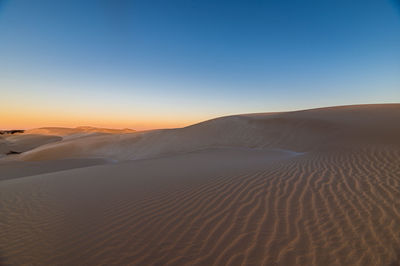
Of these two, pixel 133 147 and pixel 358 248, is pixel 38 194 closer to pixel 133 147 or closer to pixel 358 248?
pixel 358 248

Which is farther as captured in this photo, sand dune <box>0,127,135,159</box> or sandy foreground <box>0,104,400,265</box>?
sand dune <box>0,127,135,159</box>

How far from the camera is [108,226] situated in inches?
130

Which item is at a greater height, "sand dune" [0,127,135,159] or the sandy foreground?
"sand dune" [0,127,135,159]

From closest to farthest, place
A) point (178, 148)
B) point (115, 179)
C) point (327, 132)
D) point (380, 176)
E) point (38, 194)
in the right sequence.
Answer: point (380, 176), point (38, 194), point (115, 179), point (327, 132), point (178, 148)

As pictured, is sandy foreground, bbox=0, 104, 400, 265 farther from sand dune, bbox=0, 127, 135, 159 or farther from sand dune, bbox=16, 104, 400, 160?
sand dune, bbox=0, 127, 135, 159

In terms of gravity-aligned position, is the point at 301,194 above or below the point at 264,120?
below

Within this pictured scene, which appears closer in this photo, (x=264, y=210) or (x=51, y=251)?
(x=51, y=251)

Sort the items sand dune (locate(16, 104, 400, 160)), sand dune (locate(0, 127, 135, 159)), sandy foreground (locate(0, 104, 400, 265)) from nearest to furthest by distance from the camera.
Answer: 1. sandy foreground (locate(0, 104, 400, 265))
2. sand dune (locate(16, 104, 400, 160))
3. sand dune (locate(0, 127, 135, 159))

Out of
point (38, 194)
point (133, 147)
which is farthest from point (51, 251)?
point (133, 147)

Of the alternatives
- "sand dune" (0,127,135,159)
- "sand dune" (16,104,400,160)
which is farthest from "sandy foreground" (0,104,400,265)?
"sand dune" (0,127,135,159)

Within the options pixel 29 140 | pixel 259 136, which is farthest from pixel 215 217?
pixel 29 140

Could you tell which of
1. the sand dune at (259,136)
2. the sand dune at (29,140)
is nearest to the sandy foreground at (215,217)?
the sand dune at (259,136)

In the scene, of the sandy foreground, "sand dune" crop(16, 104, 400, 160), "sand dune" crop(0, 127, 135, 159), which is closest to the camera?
the sandy foreground

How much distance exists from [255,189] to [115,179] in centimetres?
492
